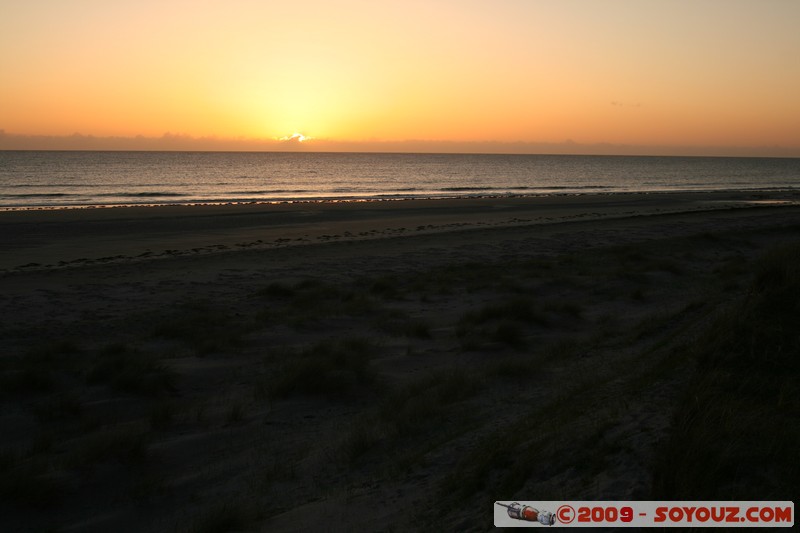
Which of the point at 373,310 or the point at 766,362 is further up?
the point at 766,362

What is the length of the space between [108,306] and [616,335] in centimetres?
859

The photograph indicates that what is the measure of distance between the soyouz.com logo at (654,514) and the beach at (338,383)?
15cm

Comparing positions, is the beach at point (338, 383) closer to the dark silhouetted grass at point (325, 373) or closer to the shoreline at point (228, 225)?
the dark silhouetted grass at point (325, 373)

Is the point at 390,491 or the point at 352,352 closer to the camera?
the point at 390,491

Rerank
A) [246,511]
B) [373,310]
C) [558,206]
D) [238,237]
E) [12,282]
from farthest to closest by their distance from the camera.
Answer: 1. [558,206]
2. [238,237]
3. [12,282]
4. [373,310]
5. [246,511]

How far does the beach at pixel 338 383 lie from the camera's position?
4645 millimetres

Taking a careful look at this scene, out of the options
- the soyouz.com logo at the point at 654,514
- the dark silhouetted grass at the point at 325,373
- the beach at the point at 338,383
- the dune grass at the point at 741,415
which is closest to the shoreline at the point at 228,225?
the beach at the point at 338,383

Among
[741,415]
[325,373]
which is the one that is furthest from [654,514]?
[325,373]

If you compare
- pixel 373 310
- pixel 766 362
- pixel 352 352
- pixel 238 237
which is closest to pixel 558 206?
pixel 238 237

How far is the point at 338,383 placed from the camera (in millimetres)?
7766

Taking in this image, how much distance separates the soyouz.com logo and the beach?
0.15 m

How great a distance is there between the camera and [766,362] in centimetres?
→ 496

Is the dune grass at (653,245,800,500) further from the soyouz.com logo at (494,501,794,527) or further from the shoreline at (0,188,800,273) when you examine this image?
the shoreline at (0,188,800,273)

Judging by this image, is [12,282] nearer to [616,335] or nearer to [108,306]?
[108,306]
